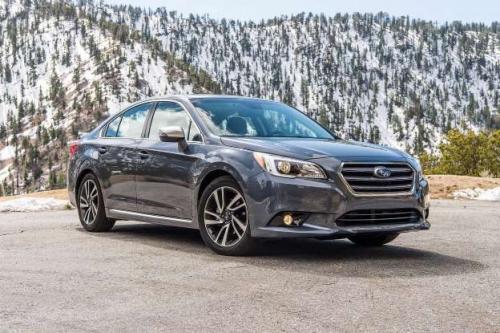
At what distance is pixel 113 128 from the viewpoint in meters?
9.79

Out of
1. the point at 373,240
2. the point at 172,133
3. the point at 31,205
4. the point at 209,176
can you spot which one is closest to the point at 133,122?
the point at 172,133

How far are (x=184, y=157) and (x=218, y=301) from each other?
9.71 feet

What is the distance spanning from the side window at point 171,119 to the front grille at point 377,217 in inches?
81.1

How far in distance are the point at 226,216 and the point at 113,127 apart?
305cm

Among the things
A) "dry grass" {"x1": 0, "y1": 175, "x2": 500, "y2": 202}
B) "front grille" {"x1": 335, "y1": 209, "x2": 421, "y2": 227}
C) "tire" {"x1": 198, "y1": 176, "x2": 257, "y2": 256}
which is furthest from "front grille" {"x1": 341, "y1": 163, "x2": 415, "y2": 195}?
"dry grass" {"x1": 0, "y1": 175, "x2": 500, "y2": 202}

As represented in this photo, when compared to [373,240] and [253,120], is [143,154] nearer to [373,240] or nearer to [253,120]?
[253,120]

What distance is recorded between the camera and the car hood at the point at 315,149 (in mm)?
7016

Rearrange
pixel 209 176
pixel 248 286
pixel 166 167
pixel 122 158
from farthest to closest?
1. pixel 122 158
2. pixel 166 167
3. pixel 209 176
4. pixel 248 286

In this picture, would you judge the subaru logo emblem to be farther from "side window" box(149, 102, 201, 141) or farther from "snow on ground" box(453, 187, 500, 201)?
"snow on ground" box(453, 187, 500, 201)

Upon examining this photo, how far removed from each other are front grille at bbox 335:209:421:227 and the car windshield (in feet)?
4.70

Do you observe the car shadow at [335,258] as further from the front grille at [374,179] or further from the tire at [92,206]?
the front grille at [374,179]

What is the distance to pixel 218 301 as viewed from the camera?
205 inches

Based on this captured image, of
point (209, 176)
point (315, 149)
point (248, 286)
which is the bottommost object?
point (248, 286)

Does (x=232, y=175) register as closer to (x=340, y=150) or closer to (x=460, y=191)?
(x=340, y=150)
